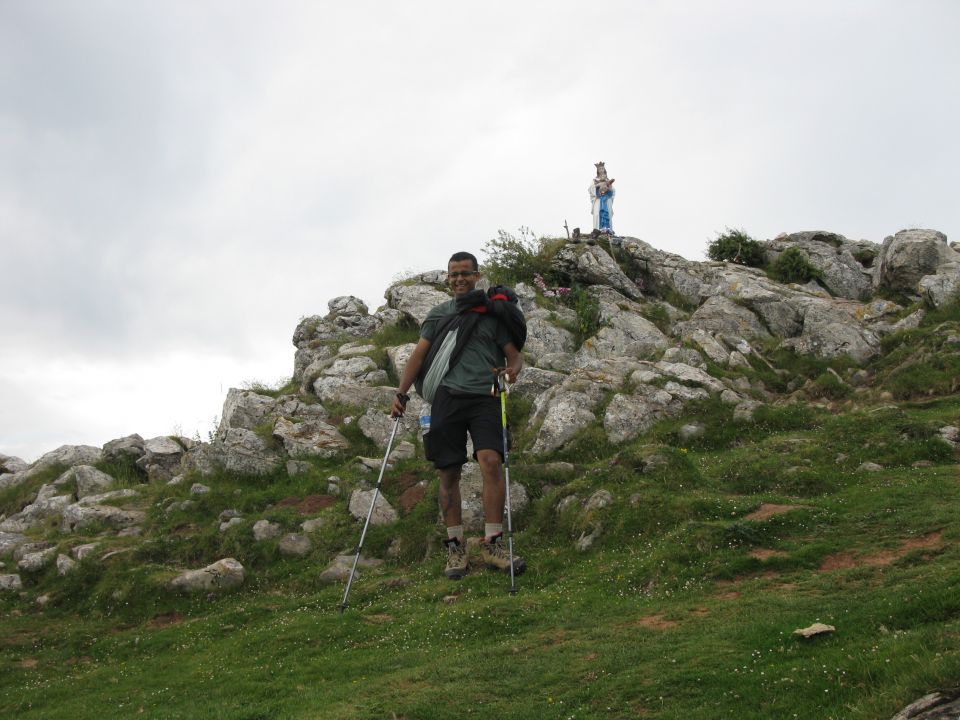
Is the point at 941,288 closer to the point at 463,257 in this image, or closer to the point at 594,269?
the point at 594,269

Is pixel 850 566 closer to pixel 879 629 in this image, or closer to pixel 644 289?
pixel 879 629

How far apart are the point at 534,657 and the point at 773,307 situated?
2334cm

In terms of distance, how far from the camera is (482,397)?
1243 cm

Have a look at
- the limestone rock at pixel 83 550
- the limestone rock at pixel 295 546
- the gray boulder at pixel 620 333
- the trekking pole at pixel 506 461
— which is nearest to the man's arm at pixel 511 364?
the trekking pole at pixel 506 461

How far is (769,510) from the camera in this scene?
12438 millimetres

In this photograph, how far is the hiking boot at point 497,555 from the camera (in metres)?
12.2

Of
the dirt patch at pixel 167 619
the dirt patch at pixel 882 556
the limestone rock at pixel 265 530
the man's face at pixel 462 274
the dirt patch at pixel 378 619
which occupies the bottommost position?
the dirt patch at pixel 167 619

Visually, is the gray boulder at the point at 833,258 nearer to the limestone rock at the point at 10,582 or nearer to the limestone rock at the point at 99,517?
the limestone rock at the point at 99,517

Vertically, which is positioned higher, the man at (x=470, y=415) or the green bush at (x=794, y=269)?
the green bush at (x=794, y=269)

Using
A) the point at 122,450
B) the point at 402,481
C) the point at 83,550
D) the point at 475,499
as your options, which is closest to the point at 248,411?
the point at 122,450

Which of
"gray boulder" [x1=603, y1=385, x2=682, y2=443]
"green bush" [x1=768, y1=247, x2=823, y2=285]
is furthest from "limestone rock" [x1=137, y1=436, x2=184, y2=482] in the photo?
"green bush" [x1=768, y1=247, x2=823, y2=285]

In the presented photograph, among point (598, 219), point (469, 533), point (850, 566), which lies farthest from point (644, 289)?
point (850, 566)

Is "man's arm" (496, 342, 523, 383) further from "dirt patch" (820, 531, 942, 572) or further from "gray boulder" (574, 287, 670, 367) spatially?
"gray boulder" (574, 287, 670, 367)

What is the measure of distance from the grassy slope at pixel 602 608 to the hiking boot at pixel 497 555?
0.24 m
